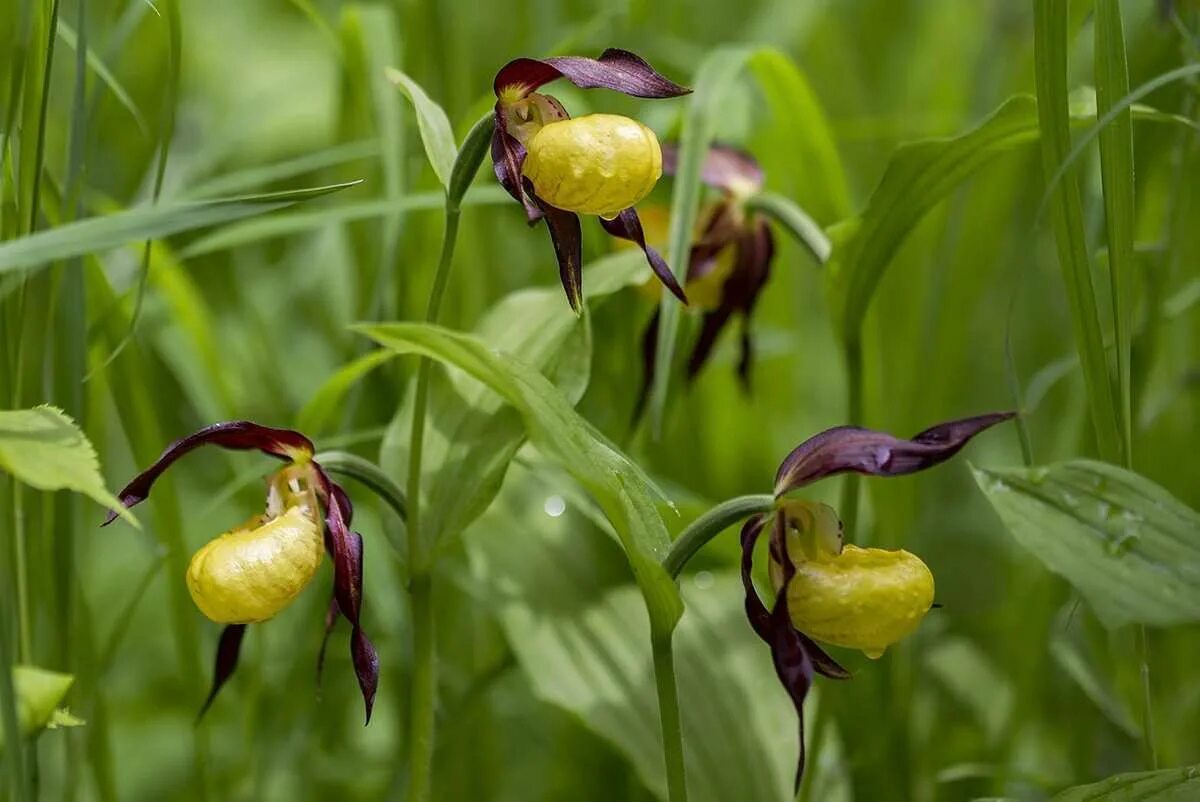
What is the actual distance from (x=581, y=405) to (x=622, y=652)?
292mm

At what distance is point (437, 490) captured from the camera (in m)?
0.76

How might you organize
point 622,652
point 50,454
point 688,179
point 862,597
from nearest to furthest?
point 50,454
point 862,597
point 688,179
point 622,652

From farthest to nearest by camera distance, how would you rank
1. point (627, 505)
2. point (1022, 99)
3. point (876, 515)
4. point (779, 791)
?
point (876, 515) < point (779, 791) < point (1022, 99) < point (627, 505)

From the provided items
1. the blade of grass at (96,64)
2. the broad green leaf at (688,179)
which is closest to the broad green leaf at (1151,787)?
the broad green leaf at (688,179)

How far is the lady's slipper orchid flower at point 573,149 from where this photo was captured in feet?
1.95

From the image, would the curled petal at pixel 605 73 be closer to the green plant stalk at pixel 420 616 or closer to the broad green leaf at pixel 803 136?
the green plant stalk at pixel 420 616

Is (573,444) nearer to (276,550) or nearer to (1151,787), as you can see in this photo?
(276,550)

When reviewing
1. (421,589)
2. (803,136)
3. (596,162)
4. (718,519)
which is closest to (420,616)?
(421,589)

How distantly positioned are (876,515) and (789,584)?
0.45m

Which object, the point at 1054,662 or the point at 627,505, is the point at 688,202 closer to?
the point at 627,505

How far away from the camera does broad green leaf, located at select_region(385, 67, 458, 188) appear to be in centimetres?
68

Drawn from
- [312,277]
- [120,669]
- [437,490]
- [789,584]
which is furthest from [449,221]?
[120,669]

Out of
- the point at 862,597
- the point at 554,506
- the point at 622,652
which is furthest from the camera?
the point at 554,506

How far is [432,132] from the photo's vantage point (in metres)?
0.69
